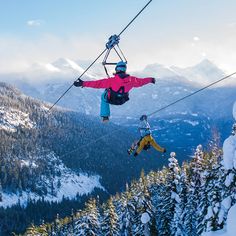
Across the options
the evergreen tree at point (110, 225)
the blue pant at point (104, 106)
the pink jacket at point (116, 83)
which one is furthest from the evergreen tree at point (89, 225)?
the pink jacket at point (116, 83)

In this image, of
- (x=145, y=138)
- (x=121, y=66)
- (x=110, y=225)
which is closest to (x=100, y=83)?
(x=121, y=66)

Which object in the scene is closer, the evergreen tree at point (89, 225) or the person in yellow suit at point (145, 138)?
the person in yellow suit at point (145, 138)

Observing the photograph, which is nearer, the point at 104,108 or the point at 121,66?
the point at 121,66

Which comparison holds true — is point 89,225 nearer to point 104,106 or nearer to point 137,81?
point 104,106

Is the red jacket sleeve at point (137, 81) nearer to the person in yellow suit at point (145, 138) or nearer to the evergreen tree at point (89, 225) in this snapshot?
the person in yellow suit at point (145, 138)

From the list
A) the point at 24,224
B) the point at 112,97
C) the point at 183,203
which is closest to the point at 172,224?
the point at 183,203

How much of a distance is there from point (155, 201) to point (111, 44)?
5837 cm

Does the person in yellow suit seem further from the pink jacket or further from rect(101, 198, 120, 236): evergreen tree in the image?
rect(101, 198, 120, 236): evergreen tree

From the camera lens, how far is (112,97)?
64.1 ft

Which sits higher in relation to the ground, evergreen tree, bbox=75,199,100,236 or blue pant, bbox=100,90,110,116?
evergreen tree, bbox=75,199,100,236

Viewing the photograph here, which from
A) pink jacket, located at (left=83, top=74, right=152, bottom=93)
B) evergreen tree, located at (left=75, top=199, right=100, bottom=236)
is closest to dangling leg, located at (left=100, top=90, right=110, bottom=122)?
pink jacket, located at (left=83, top=74, right=152, bottom=93)

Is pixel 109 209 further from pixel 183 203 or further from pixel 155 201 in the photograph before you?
pixel 155 201

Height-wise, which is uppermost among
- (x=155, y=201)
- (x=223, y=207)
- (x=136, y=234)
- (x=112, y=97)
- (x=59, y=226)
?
(x=59, y=226)

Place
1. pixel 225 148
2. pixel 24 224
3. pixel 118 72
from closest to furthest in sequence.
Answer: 1. pixel 225 148
2. pixel 118 72
3. pixel 24 224
